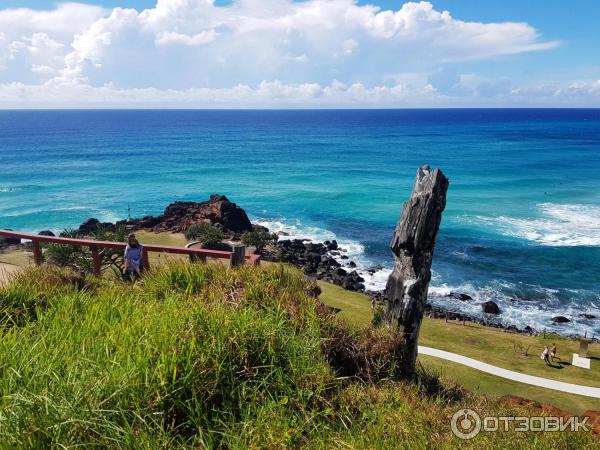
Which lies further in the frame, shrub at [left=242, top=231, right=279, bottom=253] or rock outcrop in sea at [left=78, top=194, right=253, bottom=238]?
rock outcrop in sea at [left=78, top=194, right=253, bottom=238]

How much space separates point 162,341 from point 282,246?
37.9 meters

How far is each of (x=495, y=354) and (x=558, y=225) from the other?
3538 centimetres

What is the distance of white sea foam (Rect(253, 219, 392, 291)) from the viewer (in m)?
35.8

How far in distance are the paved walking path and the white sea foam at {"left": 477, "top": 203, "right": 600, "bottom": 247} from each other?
2899 centimetres

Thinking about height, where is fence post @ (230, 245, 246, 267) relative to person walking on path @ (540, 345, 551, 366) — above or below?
above

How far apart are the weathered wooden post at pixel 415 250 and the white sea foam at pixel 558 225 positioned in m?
42.2

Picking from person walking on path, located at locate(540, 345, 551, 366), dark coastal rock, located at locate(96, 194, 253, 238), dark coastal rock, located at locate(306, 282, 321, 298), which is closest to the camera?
dark coastal rock, located at locate(306, 282, 321, 298)

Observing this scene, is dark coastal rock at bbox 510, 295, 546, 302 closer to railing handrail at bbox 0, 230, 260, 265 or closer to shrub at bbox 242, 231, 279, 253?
shrub at bbox 242, 231, 279, 253

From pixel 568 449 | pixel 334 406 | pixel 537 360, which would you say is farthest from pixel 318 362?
pixel 537 360

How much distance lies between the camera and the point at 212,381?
166 inches

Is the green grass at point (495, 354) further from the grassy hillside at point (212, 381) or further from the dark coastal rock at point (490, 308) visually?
the grassy hillside at point (212, 381)

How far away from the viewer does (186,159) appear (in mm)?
109062

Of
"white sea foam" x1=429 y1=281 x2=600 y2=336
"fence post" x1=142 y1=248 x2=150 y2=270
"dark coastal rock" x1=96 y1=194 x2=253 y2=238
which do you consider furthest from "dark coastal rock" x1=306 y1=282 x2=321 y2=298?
"dark coastal rock" x1=96 y1=194 x2=253 y2=238

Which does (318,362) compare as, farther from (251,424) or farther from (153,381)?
(153,381)
